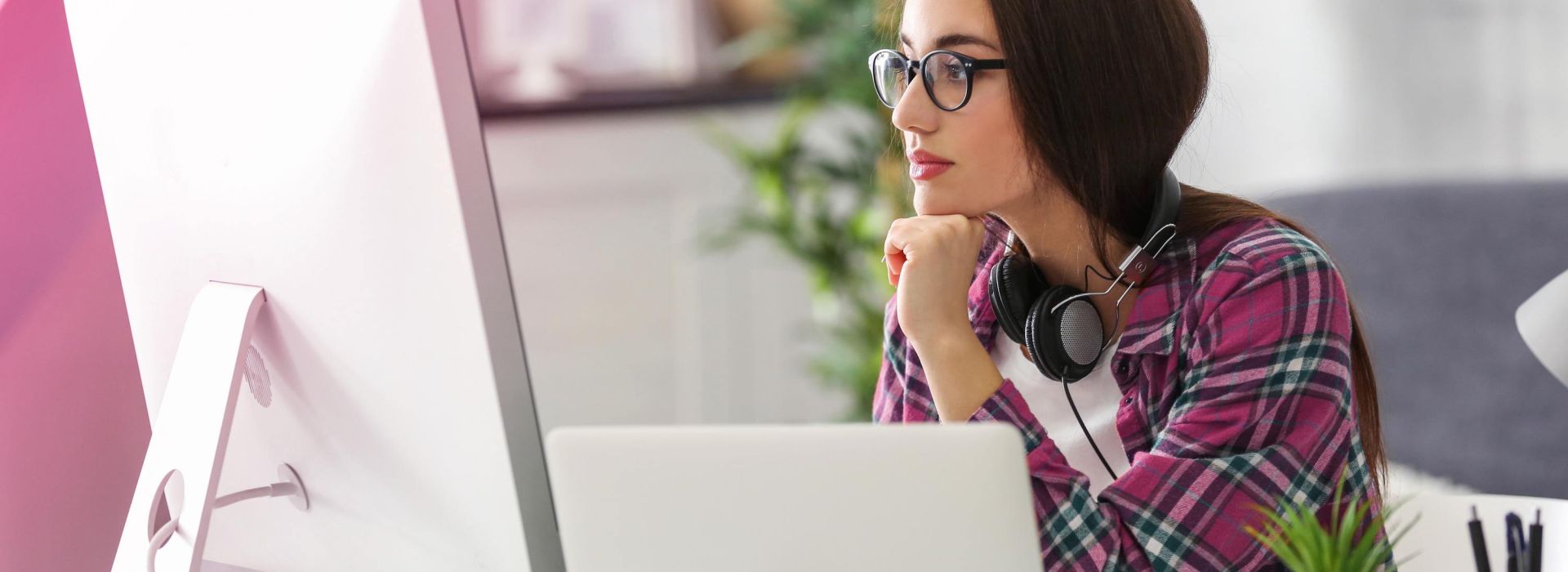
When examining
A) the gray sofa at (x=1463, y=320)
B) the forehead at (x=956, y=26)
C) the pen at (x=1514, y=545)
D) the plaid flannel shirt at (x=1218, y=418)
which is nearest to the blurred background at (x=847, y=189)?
the gray sofa at (x=1463, y=320)

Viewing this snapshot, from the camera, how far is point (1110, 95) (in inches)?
39.5

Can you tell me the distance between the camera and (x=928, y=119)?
1.03 metres

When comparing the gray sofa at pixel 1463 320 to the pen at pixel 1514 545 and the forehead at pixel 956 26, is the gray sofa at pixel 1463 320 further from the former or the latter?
the pen at pixel 1514 545

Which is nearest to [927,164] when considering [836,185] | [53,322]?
[53,322]

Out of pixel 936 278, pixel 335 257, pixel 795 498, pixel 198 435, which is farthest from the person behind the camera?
pixel 936 278

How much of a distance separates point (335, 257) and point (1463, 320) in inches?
69.4

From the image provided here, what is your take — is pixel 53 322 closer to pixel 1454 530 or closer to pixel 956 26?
pixel 956 26

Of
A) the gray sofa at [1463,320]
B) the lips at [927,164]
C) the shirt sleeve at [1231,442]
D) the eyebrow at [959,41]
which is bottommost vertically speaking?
the gray sofa at [1463,320]

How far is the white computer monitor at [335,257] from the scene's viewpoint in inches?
27.1

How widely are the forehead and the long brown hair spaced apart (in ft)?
0.04

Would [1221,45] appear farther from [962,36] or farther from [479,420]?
[479,420]

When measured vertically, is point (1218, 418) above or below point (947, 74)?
below

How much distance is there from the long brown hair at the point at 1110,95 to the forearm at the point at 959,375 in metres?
0.18

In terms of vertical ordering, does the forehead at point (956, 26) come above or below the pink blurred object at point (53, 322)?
above
